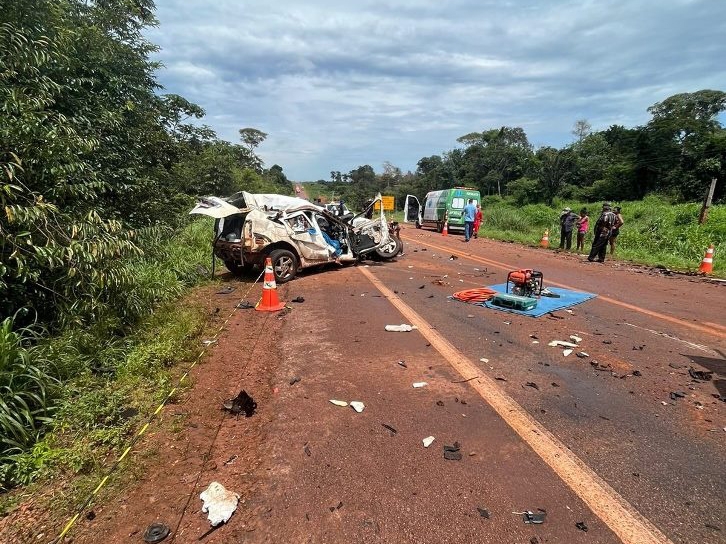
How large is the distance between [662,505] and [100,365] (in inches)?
200

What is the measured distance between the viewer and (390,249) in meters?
12.7

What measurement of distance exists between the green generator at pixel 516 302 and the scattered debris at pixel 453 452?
406 centimetres

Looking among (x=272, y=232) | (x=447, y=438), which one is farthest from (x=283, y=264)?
(x=447, y=438)

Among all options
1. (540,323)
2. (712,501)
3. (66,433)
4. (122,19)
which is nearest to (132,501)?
(66,433)

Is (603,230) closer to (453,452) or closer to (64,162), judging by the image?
(453,452)

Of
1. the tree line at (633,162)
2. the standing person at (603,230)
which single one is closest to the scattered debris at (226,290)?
the standing person at (603,230)

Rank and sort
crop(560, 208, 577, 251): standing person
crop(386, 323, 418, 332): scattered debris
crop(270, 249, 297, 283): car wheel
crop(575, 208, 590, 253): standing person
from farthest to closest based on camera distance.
Answer: 1. crop(560, 208, 577, 251): standing person
2. crop(575, 208, 590, 253): standing person
3. crop(270, 249, 297, 283): car wheel
4. crop(386, 323, 418, 332): scattered debris

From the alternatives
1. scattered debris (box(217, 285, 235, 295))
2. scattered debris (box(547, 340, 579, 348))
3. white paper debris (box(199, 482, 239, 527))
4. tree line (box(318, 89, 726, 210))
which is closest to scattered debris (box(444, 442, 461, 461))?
white paper debris (box(199, 482, 239, 527))

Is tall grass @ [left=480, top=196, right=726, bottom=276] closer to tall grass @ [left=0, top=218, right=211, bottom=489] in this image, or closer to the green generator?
the green generator

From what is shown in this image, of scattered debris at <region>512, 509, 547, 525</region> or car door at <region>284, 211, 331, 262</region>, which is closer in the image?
scattered debris at <region>512, 509, 547, 525</region>

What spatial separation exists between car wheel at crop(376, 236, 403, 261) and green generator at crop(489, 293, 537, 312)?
5.81 meters

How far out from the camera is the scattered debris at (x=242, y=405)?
3.66m

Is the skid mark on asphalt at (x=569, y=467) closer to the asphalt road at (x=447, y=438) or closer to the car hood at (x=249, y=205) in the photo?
the asphalt road at (x=447, y=438)

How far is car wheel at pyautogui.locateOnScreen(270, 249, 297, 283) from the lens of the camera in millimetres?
9266
